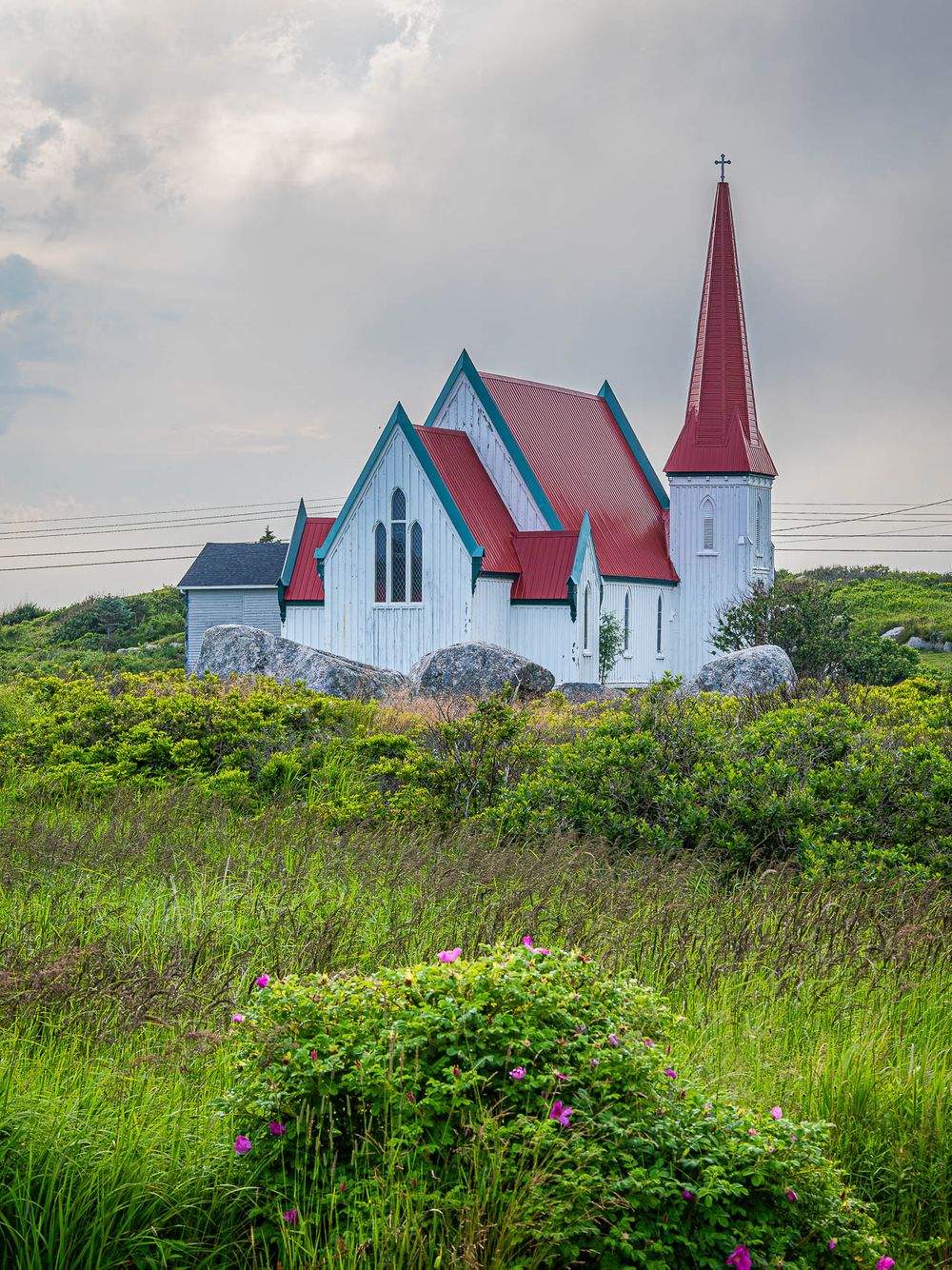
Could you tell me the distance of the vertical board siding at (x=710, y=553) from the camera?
38.2 meters

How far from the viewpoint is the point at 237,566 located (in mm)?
54156

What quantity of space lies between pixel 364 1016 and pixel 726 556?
34911mm

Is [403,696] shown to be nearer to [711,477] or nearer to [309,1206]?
[309,1206]

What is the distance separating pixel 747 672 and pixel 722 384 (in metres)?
16.3

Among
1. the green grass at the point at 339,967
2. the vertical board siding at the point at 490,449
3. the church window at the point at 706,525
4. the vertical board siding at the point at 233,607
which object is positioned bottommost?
the green grass at the point at 339,967

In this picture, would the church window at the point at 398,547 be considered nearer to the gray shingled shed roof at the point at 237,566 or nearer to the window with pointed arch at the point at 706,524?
the window with pointed arch at the point at 706,524

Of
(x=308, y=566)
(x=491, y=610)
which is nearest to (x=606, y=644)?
(x=491, y=610)

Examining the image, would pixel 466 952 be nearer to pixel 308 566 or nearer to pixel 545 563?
pixel 545 563

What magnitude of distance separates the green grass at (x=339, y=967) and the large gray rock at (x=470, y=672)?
12.5 meters

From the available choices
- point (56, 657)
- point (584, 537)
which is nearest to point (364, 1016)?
point (584, 537)

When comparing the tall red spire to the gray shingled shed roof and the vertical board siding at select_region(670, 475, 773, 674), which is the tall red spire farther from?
the gray shingled shed roof

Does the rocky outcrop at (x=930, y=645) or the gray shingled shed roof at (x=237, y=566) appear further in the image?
the gray shingled shed roof at (x=237, y=566)

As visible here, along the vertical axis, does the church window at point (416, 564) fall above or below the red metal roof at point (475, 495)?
below

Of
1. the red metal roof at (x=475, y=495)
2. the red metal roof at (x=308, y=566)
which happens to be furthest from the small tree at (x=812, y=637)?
the red metal roof at (x=308, y=566)
